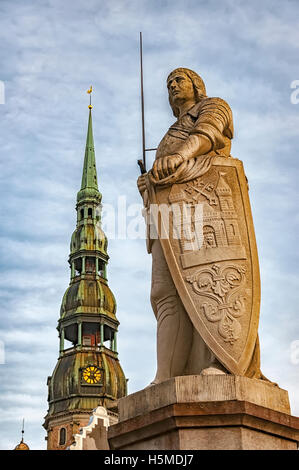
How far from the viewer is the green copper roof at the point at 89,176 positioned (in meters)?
95.8

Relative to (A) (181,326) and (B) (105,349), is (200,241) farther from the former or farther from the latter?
(B) (105,349)

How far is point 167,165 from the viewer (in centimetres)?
850

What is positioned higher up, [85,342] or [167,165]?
[85,342]

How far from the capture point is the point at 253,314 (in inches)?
312

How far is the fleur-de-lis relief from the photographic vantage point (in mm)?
7793

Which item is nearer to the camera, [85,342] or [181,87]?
[181,87]

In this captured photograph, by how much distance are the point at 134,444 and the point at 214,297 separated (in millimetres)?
1623

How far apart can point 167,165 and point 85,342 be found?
80.0m

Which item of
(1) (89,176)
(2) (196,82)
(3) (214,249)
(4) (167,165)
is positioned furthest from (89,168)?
(3) (214,249)

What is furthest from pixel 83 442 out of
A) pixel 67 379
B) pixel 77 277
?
pixel 77 277

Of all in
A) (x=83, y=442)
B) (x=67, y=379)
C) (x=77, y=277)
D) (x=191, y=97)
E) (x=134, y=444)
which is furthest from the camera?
(x=77, y=277)

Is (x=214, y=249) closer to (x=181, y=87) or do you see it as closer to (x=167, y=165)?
(x=167, y=165)

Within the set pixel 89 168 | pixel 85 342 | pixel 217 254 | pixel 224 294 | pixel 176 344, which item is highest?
pixel 89 168

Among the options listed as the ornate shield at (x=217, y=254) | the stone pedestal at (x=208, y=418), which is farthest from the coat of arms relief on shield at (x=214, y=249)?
the stone pedestal at (x=208, y=418)
